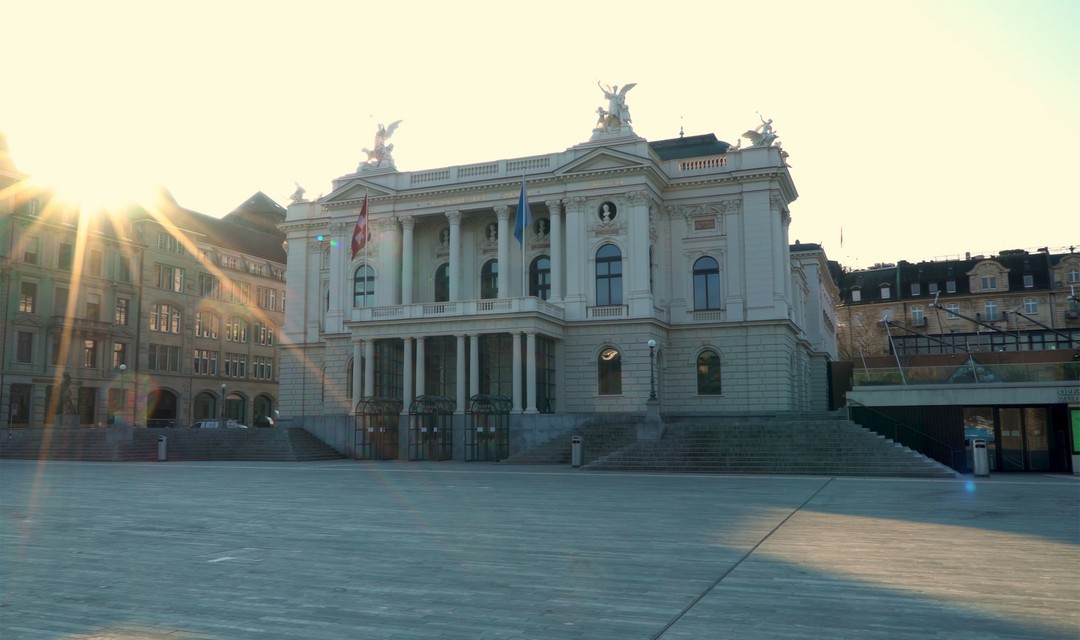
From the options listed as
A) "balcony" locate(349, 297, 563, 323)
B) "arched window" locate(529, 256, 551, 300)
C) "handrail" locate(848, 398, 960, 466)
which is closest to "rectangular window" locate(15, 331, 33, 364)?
"balcony" locate(349, 297, 563, 323)

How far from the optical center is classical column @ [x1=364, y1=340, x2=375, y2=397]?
51562mm

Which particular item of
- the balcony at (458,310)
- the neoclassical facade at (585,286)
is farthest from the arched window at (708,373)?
the balcony at (458,310)

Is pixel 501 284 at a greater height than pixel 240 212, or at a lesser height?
lesser

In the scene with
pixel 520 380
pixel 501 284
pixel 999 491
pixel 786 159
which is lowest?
pixel 999 491

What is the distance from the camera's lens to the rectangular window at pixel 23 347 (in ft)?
222

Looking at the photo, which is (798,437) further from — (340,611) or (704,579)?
(340,611)

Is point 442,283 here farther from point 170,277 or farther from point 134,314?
point 170,277

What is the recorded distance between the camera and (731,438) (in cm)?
3875

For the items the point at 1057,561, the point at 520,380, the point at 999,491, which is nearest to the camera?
the point at 1057,561

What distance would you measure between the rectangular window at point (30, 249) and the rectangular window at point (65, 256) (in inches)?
69.7

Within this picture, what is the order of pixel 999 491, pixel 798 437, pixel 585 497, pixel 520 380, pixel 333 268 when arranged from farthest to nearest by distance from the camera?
pixel 333 268 < pixel 520 380 < pixel 798 437 < pixel 999 491 < pixel 585 497

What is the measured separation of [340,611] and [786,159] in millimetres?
50967

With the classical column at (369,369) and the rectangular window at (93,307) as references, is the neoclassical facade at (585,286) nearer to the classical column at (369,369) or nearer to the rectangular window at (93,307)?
the classical column at (369,369)

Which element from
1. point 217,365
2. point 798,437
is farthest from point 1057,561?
point 217,365
